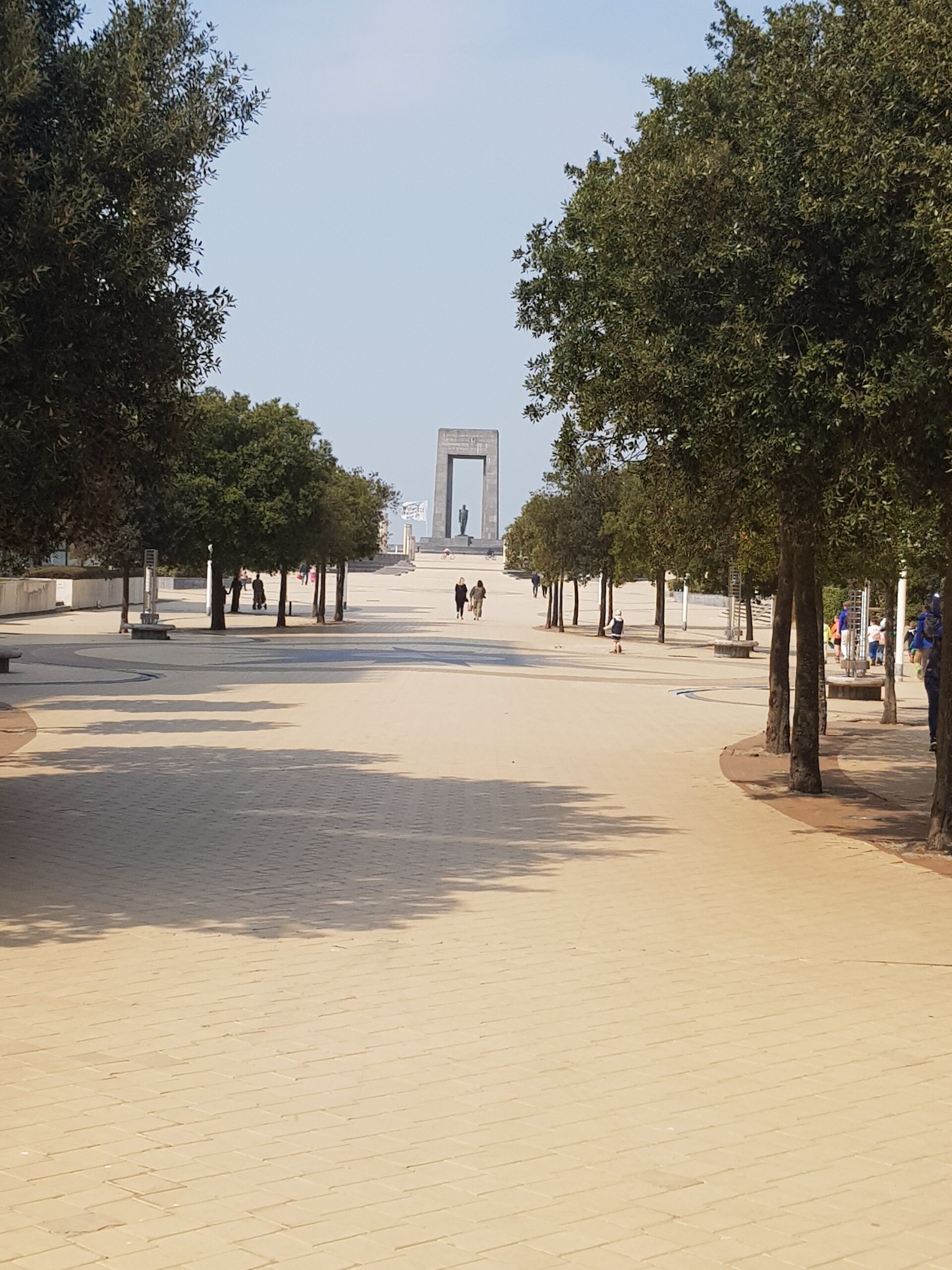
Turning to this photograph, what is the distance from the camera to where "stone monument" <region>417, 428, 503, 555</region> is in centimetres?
13462

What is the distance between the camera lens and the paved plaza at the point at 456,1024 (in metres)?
4.07

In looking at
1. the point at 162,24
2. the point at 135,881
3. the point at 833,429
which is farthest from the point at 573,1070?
the point at 162,24

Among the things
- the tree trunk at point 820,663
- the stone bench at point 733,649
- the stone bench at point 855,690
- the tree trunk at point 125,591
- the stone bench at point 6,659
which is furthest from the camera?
the tree trunk at point 125,591

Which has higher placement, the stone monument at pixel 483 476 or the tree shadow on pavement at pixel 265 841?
the stone monument at pixel 483 476

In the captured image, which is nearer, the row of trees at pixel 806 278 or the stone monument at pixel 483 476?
the row of trees at pixel 806 278

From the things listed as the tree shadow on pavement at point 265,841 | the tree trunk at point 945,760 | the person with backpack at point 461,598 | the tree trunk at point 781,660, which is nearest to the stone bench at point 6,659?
the tree shadow on pavement at point 265,841

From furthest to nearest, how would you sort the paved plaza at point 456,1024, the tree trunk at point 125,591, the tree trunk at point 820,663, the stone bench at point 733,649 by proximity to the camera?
the tree trunk at point 125,591, the stone bench at point 733,649, the tree trunk at point 820,663, the paved plaza at point 456,1024

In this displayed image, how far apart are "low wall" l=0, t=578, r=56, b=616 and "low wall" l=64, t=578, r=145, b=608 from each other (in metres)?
0.84

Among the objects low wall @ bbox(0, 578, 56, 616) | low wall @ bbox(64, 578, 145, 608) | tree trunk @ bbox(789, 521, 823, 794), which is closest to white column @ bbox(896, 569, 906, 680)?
tree trunk @ bbox(789, 521, 823, 794)

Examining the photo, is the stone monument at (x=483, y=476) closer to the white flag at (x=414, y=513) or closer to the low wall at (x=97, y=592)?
the white flag at (x=414, y=513)

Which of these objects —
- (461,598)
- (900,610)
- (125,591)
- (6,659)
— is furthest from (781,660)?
(461,598)

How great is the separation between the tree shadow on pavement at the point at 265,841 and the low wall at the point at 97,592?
43.3m

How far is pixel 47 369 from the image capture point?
9.18 metres

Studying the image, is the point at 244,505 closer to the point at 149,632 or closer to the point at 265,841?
the point at 149,632
